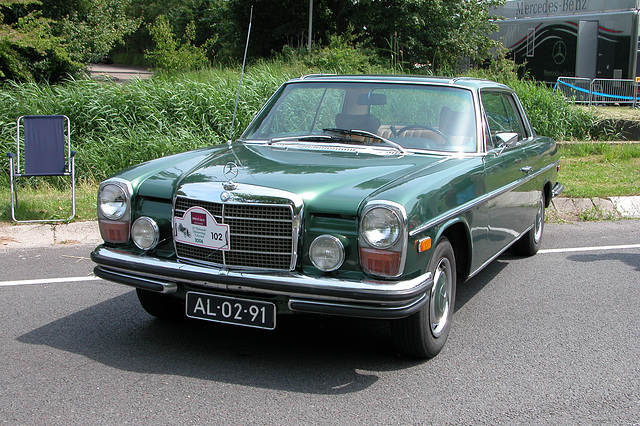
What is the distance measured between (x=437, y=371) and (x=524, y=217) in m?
2.44

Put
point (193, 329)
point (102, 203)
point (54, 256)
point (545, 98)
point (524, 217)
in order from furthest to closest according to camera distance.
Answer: point (545, 98), point (54, 256), point (524, 217), point (193, 329), point (102, 203)

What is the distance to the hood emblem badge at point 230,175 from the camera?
3.84 meters

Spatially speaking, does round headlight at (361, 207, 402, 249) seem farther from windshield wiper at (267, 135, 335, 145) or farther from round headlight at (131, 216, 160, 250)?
windshield wiper at (267, 135, 335, 145)

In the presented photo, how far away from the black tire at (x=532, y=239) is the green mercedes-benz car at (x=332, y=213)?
1376mm

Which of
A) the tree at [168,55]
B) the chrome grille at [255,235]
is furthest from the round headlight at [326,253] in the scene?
the tree at [168,55]

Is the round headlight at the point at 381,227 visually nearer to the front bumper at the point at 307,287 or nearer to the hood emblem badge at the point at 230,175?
the front bumper at the point at 307,287

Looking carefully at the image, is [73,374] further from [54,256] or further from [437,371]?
[54,256]

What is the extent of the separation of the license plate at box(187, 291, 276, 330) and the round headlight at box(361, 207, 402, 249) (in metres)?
0.65

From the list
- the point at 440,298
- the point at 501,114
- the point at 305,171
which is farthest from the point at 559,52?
the point at 305,171

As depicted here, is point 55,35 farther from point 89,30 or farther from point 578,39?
point 578,39

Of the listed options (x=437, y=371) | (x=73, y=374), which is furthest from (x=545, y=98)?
(x=73, y=374)

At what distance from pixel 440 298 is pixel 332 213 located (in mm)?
984

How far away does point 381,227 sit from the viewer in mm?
3594

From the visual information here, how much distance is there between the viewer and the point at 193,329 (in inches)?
182
